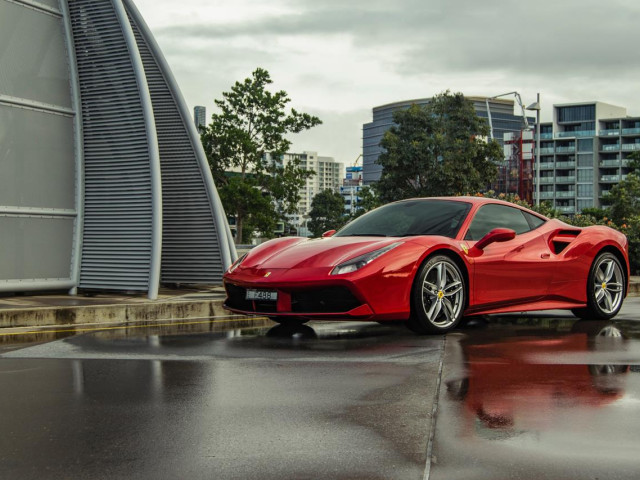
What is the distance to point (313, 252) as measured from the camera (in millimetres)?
7863

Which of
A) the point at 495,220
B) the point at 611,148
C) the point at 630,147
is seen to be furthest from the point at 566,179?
the point at 495,220

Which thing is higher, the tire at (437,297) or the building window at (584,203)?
the building window at (584,203)

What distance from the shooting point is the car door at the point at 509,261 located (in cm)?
830

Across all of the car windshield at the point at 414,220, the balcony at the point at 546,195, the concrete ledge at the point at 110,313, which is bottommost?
the concrete ledge at the point at 110,313

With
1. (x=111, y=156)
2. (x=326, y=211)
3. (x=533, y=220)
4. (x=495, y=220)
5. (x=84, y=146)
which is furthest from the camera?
(x=326, y=211)

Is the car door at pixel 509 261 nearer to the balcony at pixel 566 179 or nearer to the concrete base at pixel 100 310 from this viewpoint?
the concrete base at pixel 100 310

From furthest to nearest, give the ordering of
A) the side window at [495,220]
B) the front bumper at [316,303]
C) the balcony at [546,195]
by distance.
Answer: the balcony at [546,195] → the side window at [495,220] → the front bumper at [316,303]

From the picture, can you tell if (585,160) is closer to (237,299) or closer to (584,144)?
(584,144)

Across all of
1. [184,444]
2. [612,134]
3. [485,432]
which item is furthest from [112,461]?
[612,134]

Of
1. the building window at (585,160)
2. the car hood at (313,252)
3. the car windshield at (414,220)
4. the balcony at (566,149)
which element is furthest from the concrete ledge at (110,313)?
the balcony at (566,149)

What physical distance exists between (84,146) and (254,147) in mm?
43850

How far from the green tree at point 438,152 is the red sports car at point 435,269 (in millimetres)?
43617

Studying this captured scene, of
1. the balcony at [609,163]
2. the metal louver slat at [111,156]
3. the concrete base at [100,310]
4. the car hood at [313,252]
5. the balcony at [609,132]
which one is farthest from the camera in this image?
the balcony at [609,132]

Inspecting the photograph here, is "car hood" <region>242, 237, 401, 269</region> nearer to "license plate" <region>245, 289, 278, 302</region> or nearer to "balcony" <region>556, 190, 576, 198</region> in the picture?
"license plate" <region>245, 289, 278, 302</region>
